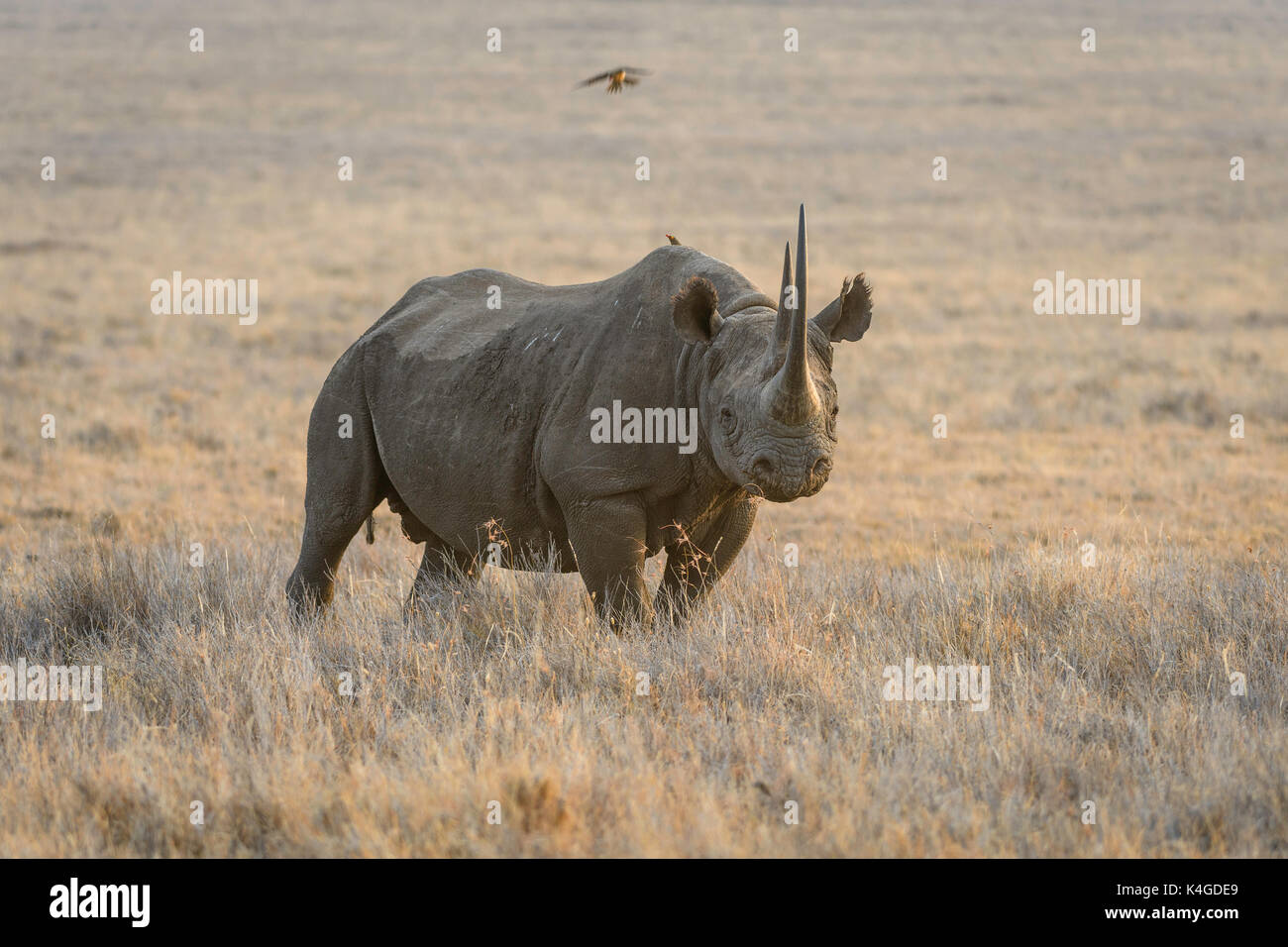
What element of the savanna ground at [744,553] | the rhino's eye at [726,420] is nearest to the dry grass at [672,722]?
the savanna ground at [744,553]

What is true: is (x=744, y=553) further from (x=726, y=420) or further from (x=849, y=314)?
(x=726, y=420)

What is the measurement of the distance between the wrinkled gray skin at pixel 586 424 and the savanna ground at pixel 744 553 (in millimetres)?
263

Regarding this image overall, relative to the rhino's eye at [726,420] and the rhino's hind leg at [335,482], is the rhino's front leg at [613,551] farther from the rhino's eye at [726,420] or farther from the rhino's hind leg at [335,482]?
the rhino's hind leg at [335,482]

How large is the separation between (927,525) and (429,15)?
216 ft

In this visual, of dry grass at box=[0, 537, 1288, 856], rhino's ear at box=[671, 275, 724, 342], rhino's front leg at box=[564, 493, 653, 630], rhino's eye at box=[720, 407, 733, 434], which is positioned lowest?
dry grass at box=[0, 537, 1288, 856]

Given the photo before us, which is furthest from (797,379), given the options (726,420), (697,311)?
(697,311)

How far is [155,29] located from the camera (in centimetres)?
6575

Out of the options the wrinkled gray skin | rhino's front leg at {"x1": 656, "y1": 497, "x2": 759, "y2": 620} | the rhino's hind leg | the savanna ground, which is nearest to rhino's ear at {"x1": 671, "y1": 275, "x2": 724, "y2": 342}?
the wrinkled gray skin

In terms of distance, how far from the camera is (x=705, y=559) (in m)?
6.58

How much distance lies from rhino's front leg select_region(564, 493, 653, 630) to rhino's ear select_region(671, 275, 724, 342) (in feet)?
2.54

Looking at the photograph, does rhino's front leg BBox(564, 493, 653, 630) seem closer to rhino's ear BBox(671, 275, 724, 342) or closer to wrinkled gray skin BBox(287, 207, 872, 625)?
wrinkled gray skin BBox(287, 207, 872, 625)

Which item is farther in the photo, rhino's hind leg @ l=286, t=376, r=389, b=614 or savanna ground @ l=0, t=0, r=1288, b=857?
rhino's hind leg @ l=286, t=376, r=389, b=614

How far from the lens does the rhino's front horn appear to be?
522cm

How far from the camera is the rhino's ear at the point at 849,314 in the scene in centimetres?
617
